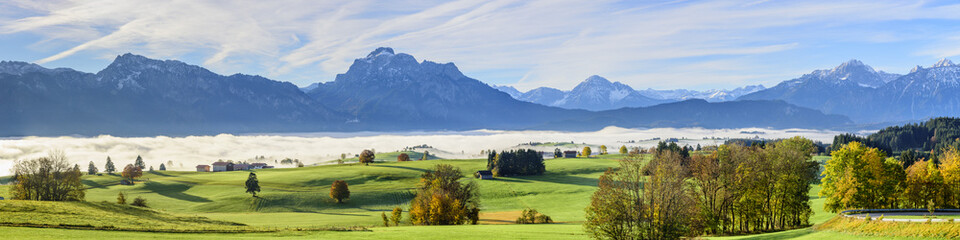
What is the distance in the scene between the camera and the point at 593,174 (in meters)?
174

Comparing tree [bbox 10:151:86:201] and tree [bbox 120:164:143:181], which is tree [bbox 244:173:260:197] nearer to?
tree [bbox 10:151:86:201]

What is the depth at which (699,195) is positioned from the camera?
61.5m

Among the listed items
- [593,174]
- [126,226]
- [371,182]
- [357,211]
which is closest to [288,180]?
[371,182]

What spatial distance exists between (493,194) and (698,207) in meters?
85.6

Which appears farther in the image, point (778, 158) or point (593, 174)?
point (593, 174)

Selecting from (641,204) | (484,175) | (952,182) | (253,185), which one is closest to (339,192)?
(253,185)

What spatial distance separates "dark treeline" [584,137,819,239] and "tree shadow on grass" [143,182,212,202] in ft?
382

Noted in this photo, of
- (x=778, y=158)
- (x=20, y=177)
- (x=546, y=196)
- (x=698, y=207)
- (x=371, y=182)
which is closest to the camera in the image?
(x=698, y=207)

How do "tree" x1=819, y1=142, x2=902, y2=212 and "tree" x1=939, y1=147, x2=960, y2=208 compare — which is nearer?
"tree" x1=819, y1=142, x2=902, y2=212

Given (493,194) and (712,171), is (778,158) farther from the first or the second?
(493,194)

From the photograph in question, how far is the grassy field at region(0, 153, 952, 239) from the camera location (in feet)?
294

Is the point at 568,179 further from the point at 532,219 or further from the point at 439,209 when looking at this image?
the point at 439,209

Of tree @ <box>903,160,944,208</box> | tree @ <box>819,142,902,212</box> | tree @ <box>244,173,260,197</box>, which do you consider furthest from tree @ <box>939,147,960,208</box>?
tree @ <box>244,173,260,197</box>

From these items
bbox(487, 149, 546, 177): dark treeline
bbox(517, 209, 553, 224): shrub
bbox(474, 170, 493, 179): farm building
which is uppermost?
bbox(487, 149, 546, 177): dark treeline
